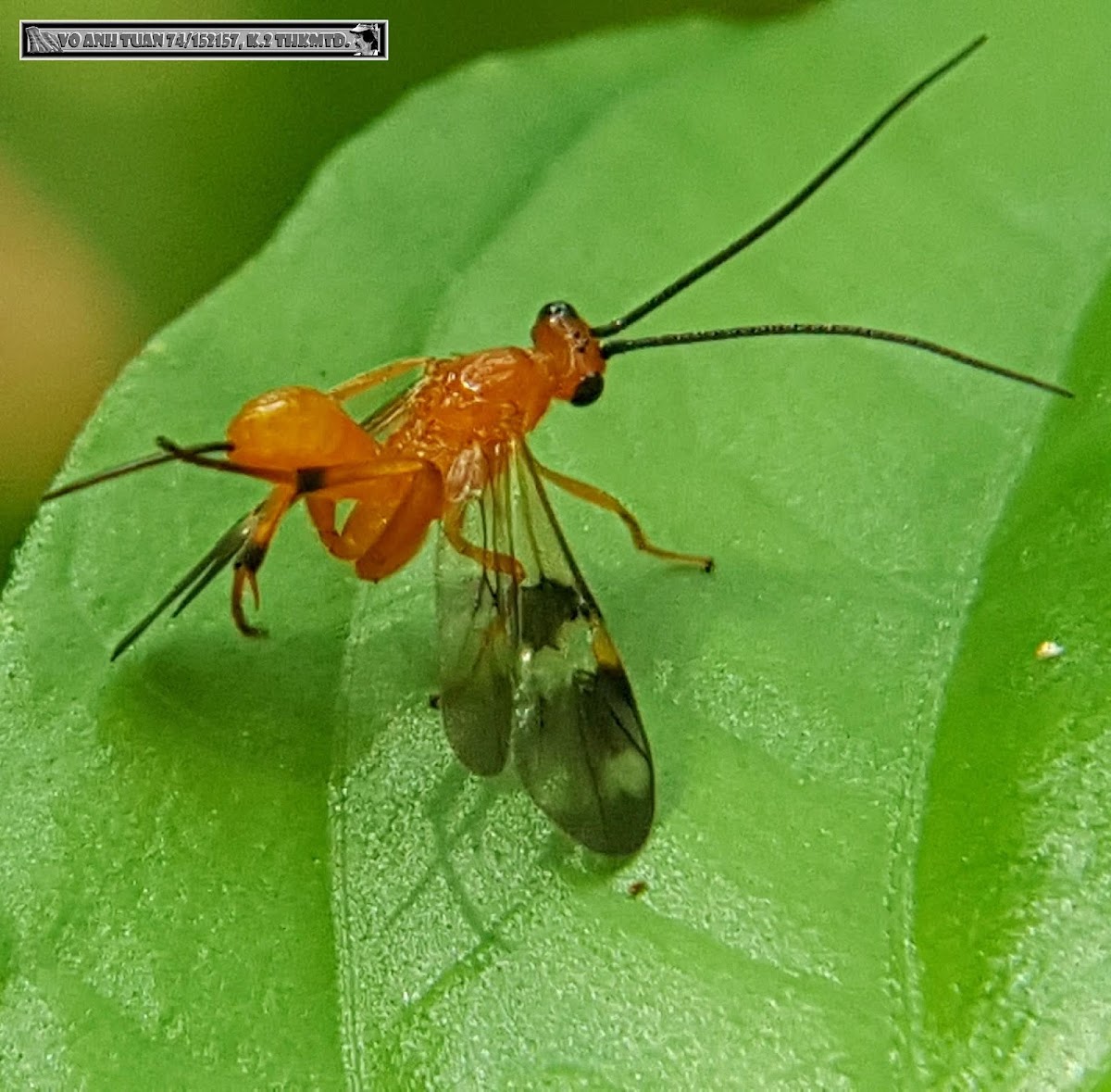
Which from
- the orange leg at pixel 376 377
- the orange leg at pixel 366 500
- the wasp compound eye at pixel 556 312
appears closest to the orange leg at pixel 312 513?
the orange leg at pixel 366 500

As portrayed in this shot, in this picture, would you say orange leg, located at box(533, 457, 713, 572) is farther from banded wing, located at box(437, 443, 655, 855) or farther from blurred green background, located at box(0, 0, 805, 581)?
blurred green background, located at box(0, 0, 805, 581)

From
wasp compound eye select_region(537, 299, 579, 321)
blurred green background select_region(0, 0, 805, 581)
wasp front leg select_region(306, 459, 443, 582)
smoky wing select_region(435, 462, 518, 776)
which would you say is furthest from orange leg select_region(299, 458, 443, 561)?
blurred green background select_region(0, 0, 805, 581)

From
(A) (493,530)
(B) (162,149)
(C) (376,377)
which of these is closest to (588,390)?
(A) (493,530)

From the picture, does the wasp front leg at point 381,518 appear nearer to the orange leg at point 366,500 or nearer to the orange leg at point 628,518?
the orange leg at point 366,500

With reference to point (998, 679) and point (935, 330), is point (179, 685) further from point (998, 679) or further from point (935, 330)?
point (935, 330)

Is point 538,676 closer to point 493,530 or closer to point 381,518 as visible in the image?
point 493,530

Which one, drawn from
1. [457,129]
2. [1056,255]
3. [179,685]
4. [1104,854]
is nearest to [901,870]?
[1104,854]

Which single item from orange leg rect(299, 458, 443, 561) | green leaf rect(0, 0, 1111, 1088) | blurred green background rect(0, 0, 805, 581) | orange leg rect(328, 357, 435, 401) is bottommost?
green leaf rect(0, 0, 1111, 1088)
